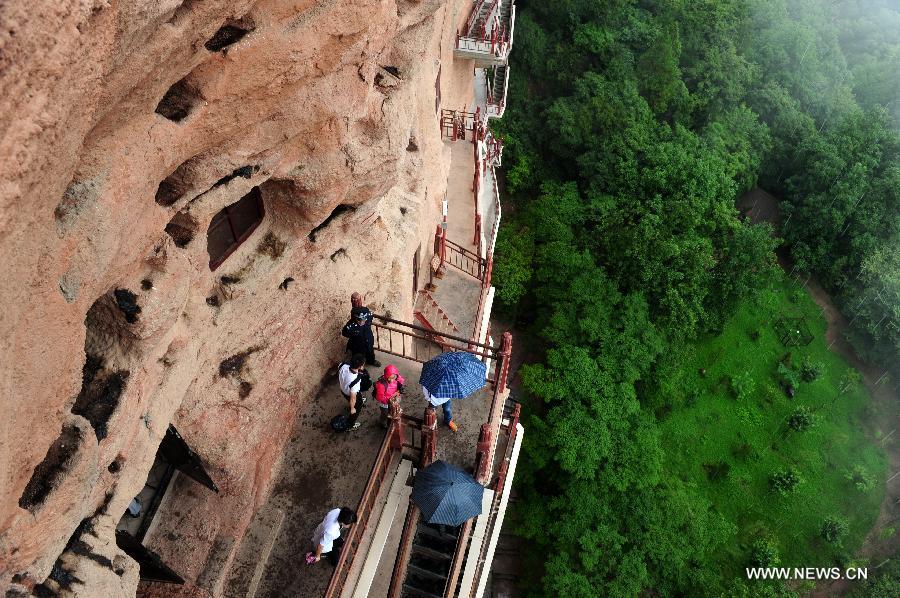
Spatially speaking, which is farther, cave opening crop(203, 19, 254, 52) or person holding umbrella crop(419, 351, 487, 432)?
person holding umbrella crop(419, 351, 487, 432)

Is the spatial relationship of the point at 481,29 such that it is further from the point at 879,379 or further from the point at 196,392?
the point at 879,379

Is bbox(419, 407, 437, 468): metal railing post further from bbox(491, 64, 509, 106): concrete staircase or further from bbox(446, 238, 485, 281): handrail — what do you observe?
bbox(491, 64, 509, 106): concrete staircase

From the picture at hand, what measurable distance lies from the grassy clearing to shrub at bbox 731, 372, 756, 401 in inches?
1.6

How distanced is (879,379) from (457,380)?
2724cm

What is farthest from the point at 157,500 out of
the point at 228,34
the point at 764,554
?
the point at 764,554

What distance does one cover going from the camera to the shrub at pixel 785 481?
2353 centimetres

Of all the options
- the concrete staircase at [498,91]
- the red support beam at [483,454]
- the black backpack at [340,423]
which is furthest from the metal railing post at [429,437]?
the concrete staircase at [498,91]

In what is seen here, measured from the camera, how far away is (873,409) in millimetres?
26922

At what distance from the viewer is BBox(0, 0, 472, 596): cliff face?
12.9ft

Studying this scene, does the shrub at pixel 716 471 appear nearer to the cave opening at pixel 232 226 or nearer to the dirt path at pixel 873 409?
the dirt path at pixel 873 409

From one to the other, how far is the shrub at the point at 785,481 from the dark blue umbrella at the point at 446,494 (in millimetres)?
19759

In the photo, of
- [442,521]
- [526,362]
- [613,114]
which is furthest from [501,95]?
[442,521]

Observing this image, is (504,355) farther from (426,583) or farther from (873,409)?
(873,409)

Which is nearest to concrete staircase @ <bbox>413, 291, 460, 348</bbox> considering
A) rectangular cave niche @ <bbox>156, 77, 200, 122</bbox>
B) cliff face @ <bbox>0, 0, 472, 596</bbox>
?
cliff face @ <bbox>0, 0, 472, 596</bbox>
